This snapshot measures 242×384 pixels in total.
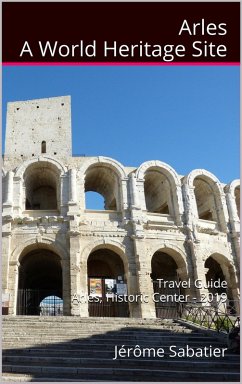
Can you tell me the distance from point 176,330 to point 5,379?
25.5 feet

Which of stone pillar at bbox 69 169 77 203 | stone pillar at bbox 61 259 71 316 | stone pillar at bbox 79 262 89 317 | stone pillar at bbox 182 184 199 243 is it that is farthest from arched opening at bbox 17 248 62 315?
stone pillar at bbox 182 184 199 243

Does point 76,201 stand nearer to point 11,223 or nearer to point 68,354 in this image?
point 11,223

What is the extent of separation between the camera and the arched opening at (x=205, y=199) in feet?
72.7

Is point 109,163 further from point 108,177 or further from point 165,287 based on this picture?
point 165,287

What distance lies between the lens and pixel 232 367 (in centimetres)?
852

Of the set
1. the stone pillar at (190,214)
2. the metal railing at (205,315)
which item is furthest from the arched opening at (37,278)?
the metal railing at (205,315)

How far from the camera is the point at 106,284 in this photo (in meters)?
20.5

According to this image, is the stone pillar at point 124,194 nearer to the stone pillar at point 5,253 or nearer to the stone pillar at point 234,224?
the stone pillar at point 5,253

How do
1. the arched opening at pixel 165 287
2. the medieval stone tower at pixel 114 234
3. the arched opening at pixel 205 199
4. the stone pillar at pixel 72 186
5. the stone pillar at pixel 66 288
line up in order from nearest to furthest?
the stone pillar at pixel 66 288
the medieval stone tower at pixel 114 234
the arched opening at pixel 165 287
the stone pillar at pixel 72 186
the arched opening at pixel 205 199

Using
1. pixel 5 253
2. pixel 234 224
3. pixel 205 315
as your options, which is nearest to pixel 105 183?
pixel 5 253

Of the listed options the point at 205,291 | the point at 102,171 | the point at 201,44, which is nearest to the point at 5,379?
the point at 201,44

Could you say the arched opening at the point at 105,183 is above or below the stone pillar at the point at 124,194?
above

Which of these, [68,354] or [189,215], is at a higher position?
[189,215]

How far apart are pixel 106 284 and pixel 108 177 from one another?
5702 millimetres
